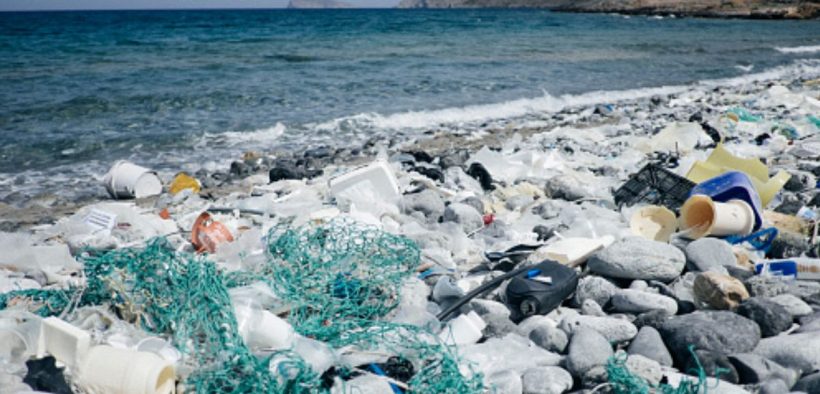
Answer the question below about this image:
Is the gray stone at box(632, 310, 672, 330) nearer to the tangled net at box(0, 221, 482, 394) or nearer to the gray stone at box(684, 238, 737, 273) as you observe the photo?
the gray stone at box(684, 238, 737, 273)

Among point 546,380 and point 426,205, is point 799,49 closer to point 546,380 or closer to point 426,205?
point 426,205

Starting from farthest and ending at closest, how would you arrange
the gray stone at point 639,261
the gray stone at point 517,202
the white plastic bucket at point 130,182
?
the white plastic bucket at point 130,182
the gray stone at point 517,202
the gray stone at point 639,261

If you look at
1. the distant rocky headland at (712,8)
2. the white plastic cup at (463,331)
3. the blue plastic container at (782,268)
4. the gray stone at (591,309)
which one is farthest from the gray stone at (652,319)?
the distant rocky headland at (712,8)

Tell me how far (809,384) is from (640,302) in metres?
0.82

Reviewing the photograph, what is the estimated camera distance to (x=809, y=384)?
7.38ft

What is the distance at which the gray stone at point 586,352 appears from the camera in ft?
8.02

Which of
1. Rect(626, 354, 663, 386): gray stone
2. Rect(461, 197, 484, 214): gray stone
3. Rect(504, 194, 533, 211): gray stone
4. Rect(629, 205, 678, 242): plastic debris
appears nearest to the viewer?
Rect(626, 354, 663, 386): gray stone

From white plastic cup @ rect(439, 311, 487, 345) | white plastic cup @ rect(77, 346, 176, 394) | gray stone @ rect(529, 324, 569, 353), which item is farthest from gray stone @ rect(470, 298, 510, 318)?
white plastic cup @ rect(77, 346, 176, 394)

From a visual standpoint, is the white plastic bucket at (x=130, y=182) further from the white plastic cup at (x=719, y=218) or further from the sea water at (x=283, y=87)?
the white plastic cup at (x=719, y=218)

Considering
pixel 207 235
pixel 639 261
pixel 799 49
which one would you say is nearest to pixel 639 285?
pixel 639 261

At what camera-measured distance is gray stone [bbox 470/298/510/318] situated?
118 inches

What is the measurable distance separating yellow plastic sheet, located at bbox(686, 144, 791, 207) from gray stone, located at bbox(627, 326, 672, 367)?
8.66ft

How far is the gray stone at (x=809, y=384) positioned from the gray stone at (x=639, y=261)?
1028 millimetres

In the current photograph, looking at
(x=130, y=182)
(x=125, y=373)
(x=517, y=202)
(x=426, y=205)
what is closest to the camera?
(x=125, y=373)
